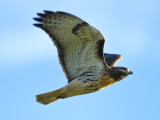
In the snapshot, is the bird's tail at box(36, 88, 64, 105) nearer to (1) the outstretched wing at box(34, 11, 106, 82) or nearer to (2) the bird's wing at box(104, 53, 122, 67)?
(1) the outstretched wing at box(34, 11, 106, 82)

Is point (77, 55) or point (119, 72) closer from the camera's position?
point (77, 55)

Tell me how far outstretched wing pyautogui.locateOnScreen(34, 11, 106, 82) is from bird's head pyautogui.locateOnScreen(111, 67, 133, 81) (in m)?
0.33

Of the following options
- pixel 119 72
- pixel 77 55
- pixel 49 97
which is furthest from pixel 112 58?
pixel 49 97

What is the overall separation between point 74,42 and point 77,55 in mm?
402

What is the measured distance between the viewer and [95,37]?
10.9m

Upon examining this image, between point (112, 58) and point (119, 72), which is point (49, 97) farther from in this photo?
point (112, 58)

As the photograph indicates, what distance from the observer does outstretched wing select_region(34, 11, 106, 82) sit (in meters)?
10.8

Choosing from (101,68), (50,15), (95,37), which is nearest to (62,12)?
(50,15)

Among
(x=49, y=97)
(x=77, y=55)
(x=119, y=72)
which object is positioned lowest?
(x=49, y=97)

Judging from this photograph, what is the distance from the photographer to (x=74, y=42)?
1115cm

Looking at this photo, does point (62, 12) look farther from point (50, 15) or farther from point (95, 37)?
point (95, 37)

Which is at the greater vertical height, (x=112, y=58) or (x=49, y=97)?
(x=112, y=58)

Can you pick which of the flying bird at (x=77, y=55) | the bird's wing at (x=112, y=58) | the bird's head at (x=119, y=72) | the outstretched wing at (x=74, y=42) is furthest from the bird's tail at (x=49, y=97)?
the bird's wing at (x=112, y=58)

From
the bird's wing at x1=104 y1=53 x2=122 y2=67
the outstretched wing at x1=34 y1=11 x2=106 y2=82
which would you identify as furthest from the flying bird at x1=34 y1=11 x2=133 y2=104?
the bird's wing at x1=104 y1=53 x2=122 y2=67
